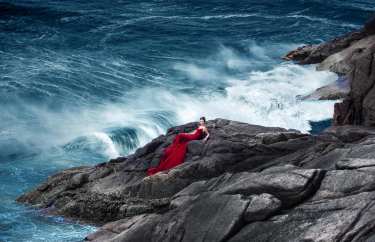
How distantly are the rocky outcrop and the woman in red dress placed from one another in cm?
616

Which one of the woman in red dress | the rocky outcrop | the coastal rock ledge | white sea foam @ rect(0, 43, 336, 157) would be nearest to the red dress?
the woman in red dress

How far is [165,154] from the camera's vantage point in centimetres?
2400

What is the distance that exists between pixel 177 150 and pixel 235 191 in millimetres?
7039

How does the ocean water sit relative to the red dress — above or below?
below

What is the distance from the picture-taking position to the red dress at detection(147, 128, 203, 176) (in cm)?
2327

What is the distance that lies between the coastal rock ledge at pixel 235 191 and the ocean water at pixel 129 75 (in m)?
1.69

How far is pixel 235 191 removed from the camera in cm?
1667

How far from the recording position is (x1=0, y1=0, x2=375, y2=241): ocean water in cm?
3347

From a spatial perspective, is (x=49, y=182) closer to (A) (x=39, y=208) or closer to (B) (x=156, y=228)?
(A) (x=39, y=208)

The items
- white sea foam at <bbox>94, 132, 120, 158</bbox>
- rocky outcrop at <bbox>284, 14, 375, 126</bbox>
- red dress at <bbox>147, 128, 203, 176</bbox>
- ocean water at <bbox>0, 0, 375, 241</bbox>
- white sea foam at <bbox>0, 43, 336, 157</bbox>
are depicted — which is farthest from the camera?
white sea foam at <bbox>0, 43, 336, 157</bbox>

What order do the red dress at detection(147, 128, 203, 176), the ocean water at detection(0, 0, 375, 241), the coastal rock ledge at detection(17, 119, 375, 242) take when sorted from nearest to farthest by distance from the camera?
the coastal rock ledge at detection(17, 119, 375, 242), the red dress at detection(147, 128, 203, 176), the ocean water at detection(0, 0, 375, 241)

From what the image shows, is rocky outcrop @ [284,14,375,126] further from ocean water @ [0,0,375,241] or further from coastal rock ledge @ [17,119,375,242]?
coastal rock ledge @ [17,119,375,242]

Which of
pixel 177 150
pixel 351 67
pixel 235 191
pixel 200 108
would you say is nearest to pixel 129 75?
pixel 200 108

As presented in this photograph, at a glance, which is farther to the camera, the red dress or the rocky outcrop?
the rocky outcrop
